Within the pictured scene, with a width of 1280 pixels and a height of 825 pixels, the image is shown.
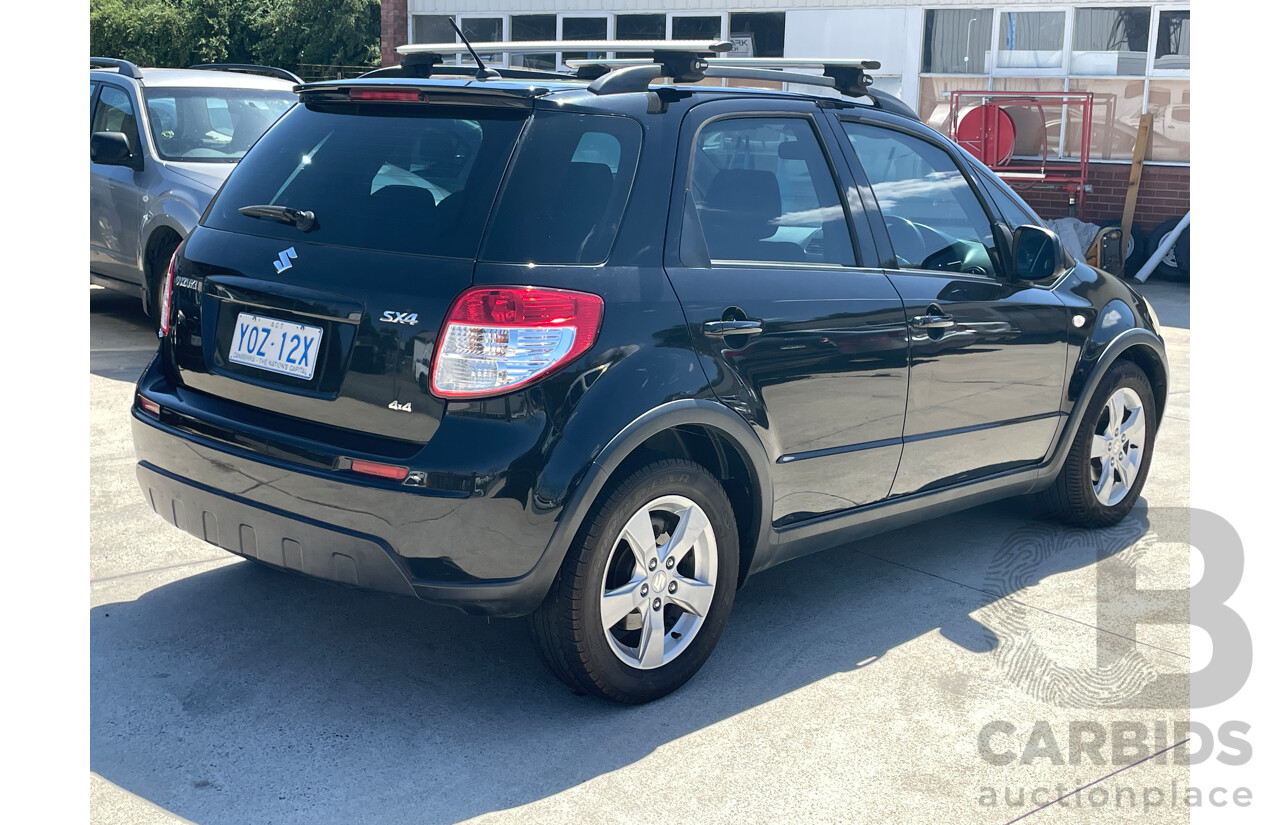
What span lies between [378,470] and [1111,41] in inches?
581

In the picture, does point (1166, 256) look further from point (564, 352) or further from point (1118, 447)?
point (564, 352)

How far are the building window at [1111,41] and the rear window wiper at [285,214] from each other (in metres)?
14.3

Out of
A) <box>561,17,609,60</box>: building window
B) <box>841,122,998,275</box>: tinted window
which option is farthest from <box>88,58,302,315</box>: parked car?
<box>561,17,609,60</box>: building window

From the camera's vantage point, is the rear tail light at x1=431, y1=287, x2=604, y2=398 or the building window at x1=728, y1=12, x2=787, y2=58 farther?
the building window at x1=728, y1=12, x2=787, y2=58

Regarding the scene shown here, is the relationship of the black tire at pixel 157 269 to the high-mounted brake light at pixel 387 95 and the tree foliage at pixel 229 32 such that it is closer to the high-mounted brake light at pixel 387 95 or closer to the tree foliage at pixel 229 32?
the high-mounted brake light at pixel 387 95

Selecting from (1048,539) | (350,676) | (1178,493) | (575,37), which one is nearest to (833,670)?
(350,676)

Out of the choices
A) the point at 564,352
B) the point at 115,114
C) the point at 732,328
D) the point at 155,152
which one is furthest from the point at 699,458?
the point at 115,114

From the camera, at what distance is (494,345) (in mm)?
3246

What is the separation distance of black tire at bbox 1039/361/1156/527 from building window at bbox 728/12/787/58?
12.8m

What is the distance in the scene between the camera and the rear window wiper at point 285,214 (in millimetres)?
3598

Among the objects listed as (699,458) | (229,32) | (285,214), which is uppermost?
(229,32)

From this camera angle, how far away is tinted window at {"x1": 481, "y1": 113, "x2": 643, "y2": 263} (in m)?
3.36

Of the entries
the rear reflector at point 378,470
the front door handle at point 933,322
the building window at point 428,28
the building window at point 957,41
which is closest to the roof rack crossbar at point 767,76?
the front door handle at point 933,322

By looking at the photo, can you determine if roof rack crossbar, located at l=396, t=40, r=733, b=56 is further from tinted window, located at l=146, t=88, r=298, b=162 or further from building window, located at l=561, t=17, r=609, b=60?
building window, located at l=561, t=17, r=609, b=60
